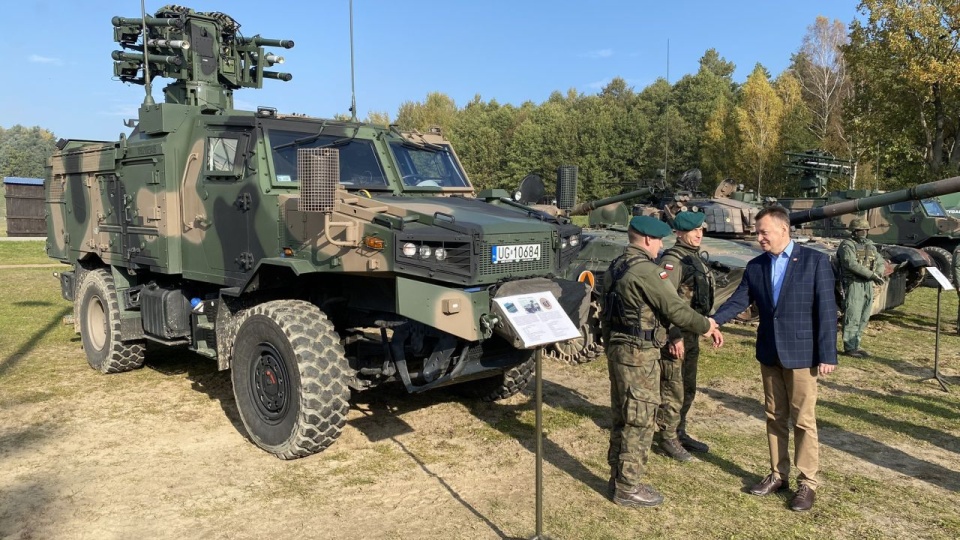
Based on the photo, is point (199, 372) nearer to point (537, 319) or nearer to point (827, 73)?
point (537, 319)

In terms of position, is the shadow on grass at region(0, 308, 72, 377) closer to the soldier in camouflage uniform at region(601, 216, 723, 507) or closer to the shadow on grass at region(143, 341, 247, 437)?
the shadow on grass at region(143, 341, 247, 437)

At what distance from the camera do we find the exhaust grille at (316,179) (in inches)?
193

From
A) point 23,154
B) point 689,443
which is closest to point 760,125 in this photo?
point 689,443

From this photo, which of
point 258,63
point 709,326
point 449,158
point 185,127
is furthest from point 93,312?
point 709,326

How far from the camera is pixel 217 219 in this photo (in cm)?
631

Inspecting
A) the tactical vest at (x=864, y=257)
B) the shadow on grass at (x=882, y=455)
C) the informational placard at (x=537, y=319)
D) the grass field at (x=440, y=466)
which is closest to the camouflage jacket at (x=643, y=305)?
the informational placard at (x=537, y=319)

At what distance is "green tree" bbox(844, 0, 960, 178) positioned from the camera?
1956 cm

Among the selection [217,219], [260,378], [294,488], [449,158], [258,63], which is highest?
[258,63]

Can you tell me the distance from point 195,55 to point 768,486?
7787 millimetres

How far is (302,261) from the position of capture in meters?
5.41

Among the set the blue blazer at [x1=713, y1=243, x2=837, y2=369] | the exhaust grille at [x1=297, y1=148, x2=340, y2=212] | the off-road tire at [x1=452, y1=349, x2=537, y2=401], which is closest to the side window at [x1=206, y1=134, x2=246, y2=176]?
the exhaust grille at [x1=297, y1=148, x2=340, y2=212]

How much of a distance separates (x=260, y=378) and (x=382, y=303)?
110cm

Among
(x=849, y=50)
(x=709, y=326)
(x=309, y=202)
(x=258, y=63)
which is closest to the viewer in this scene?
(x=709, y=326)

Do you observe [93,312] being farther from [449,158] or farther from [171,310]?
[449,158]
